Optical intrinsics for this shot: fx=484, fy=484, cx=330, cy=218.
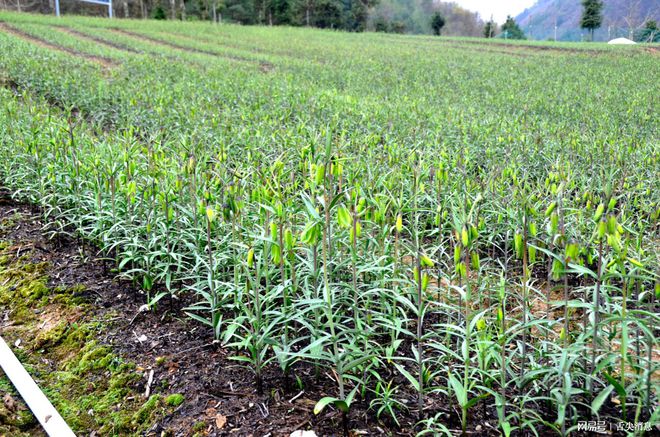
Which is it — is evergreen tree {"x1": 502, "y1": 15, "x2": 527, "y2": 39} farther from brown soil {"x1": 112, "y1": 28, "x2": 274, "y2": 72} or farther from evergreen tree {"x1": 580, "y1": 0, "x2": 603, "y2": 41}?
brown soil {"x1": 112, "y1": 28, "x2": 274, "y2": 72}

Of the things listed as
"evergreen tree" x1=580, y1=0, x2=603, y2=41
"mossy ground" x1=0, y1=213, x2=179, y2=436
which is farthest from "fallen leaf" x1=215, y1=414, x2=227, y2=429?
"evergreen tree" x1=580, y1=0, x2=603, y2=41

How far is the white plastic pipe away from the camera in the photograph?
223 centimetres

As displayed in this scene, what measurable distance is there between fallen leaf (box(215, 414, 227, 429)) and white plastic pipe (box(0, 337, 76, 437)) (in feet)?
2.11

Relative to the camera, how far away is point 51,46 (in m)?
18.9

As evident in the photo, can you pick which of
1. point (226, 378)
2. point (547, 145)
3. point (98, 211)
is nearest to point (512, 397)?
point (226, 378)

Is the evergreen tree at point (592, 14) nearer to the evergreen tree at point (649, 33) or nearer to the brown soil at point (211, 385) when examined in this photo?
the evergreen tree at point (649, 33)

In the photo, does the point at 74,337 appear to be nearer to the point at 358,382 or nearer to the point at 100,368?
the point at 100,368

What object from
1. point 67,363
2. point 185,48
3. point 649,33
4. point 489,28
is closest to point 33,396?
point 67,363

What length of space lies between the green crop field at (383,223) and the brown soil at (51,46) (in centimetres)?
18

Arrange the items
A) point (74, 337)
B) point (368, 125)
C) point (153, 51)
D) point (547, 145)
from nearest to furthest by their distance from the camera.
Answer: point (74, 337) < point (547, 145) < point (368, 125) < point (153, 51)

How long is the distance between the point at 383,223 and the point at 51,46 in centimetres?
2077

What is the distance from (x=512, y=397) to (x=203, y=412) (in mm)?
1452

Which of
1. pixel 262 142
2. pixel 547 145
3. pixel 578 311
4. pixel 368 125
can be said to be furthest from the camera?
pixel 368 125

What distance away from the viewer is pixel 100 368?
8.77ft
